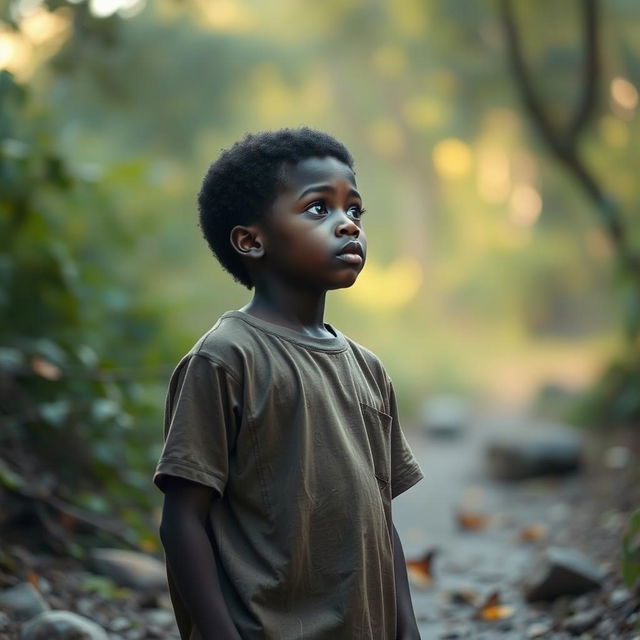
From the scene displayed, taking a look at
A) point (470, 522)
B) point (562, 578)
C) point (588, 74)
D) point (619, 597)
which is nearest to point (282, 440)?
point (619, 597)

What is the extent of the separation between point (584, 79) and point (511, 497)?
10.3ft

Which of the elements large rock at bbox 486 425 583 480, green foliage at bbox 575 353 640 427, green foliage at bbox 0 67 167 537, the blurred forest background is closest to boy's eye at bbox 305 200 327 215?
the blurred forest background

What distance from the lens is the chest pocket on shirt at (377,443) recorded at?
202 centimetres

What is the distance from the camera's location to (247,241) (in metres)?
2.01

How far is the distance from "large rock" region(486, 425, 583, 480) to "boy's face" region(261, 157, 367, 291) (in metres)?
5.28

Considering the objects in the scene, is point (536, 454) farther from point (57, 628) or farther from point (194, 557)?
point (194, 557)

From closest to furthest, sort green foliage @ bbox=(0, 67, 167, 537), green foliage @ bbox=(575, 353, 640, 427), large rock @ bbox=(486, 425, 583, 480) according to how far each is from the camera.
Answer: green foliage @ bbox=(0, 67, 167, 537) < large rock @ bbox=(486, 425, 583, 480) < green foliage @ bbox=(575, 353, 640, 427)

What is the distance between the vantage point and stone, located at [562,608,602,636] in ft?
10.3

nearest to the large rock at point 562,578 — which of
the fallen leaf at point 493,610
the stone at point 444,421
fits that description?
the fallen leaf at point 493,610

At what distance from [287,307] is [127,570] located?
79.1 inches

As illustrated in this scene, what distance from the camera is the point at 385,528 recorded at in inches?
78.7

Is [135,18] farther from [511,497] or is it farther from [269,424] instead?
[269,424]

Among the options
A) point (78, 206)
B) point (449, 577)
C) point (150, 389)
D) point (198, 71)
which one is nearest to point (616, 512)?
point (449, 577)

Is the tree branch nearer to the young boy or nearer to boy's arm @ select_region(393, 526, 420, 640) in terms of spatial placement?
the young boy
